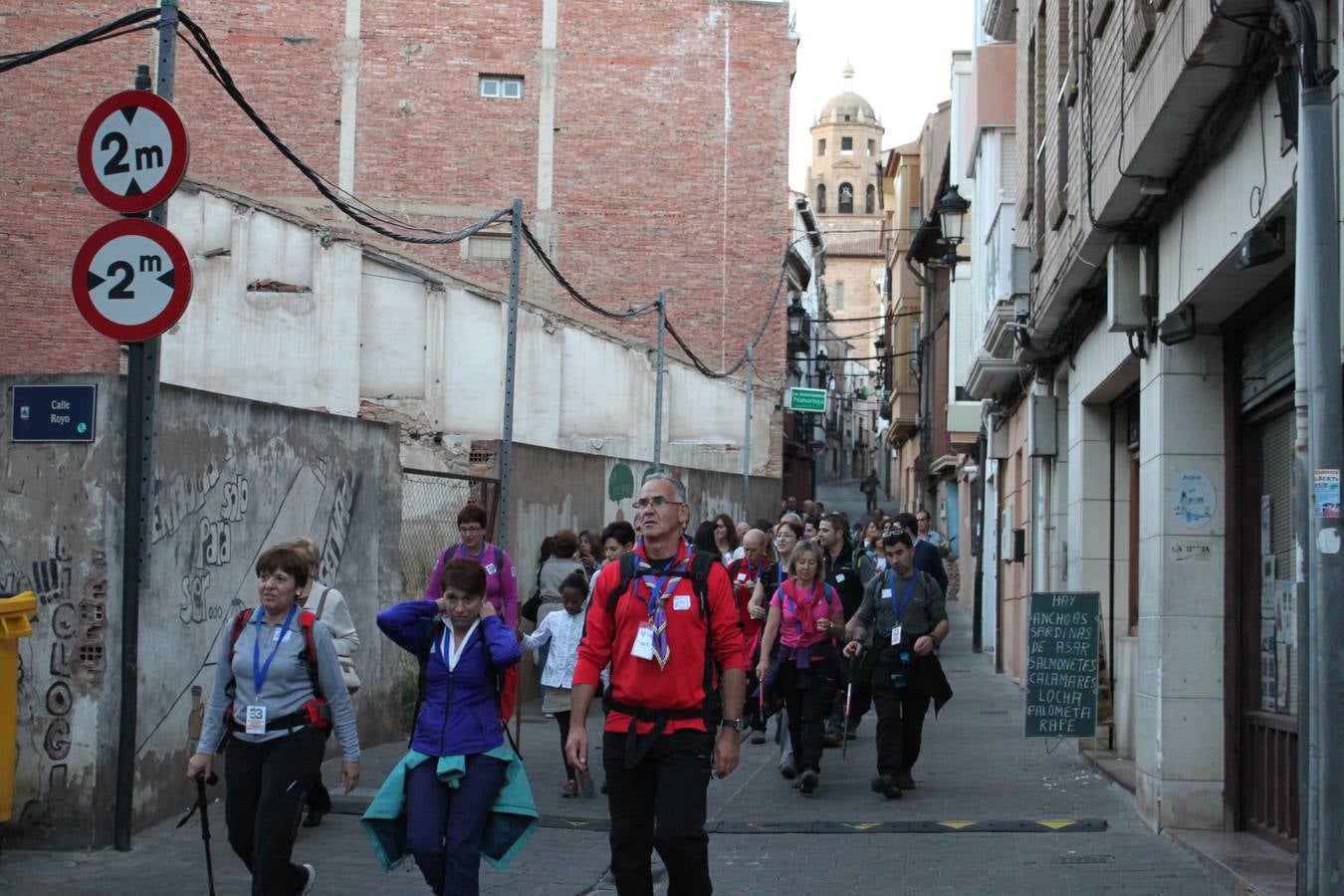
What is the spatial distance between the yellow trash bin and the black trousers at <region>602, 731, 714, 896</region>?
346 cm

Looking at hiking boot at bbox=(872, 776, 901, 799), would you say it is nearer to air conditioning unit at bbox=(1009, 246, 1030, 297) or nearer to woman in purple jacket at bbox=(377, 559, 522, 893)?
woman in purple jacket at bbox=(377, 559, 522, 893)

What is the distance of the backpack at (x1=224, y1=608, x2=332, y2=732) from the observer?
6957mm

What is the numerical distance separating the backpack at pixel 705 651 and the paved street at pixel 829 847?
209 centimetres

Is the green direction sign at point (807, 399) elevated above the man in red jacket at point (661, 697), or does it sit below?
above

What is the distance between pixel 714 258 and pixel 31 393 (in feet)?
98.0

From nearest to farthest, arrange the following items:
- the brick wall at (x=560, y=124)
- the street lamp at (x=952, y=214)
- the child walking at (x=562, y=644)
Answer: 1. the child walking at (x=562, y=644)
2. the street lamp at (x=952, y=214)
3. the brick wall at (x=560, y=124)

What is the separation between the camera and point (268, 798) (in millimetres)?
6777

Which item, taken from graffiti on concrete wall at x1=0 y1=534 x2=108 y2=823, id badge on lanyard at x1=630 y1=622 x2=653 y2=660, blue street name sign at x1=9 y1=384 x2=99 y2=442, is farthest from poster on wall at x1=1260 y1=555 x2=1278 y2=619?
blue street name sign at x1=9 y1=384 x2=99 y2=442

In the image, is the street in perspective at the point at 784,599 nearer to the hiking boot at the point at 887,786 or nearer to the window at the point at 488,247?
the hiking boot at the point at 887,786

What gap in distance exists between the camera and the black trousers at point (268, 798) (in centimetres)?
674

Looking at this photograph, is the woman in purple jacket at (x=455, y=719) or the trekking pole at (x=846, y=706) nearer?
the woman in purple jacket at (x=455, y=719)

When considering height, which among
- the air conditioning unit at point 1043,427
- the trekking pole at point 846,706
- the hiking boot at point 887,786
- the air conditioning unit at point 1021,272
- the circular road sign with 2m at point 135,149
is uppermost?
the air conditioning unit at point 1021,272

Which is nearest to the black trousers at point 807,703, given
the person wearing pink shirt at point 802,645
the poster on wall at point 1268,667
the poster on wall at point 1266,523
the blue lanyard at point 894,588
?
the person wearing pink shirt at point 802,645

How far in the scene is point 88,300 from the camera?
8.67 m
